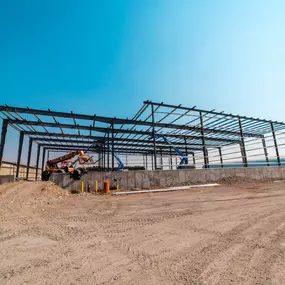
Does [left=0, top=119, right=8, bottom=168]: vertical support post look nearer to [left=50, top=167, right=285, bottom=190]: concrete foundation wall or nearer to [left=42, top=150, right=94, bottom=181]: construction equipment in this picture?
[left=42, top=150, right=94, bottom=181]: construction equipment

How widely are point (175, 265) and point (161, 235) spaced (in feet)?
3.45

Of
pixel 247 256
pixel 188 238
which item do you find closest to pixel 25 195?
pixel 188 238

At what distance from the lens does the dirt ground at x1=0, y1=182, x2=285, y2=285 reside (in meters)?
1.91

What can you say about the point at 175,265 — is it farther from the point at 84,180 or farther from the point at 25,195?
the point at 84,180

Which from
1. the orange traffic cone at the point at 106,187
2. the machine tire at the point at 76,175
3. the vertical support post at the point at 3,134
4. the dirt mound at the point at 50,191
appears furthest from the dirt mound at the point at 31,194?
the vertical support post at the point at 3,134

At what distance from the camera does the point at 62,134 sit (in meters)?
17.8

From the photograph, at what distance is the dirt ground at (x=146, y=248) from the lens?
191cm

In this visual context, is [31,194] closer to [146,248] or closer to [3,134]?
[146,248]

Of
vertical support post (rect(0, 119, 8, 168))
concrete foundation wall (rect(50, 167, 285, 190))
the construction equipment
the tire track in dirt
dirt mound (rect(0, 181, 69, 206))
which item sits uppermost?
vertical support post (rect(0, 119, 8, 168))

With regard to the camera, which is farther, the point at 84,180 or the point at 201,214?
the point at 84,180

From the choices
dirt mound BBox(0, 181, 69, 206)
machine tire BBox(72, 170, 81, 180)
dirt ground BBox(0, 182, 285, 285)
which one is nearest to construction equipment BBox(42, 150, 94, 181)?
machine tire BBox(72, 170, 81, 180)

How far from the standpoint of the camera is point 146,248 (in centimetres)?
264

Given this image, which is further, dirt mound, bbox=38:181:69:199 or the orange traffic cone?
the orange traffic cone

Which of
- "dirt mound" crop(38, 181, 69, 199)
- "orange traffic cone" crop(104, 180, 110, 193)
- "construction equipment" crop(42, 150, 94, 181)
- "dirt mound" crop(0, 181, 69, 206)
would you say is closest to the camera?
"dirt mound" crop(0, 181, 69, 206)
